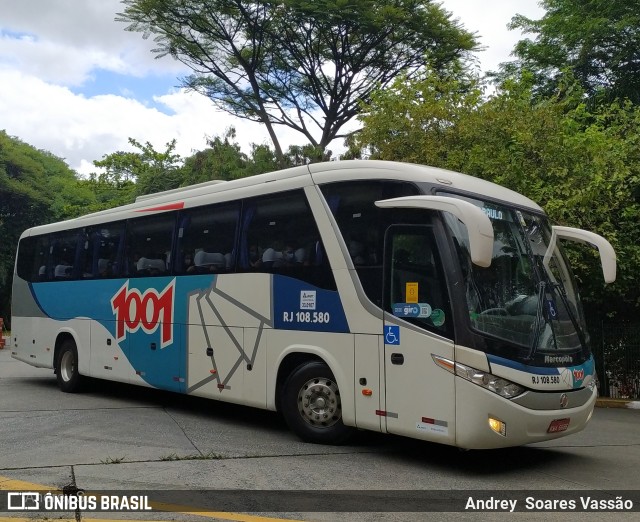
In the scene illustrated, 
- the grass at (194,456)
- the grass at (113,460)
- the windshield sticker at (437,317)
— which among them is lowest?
the grass at (194,456)

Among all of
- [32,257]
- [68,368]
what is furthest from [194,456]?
[32,257]

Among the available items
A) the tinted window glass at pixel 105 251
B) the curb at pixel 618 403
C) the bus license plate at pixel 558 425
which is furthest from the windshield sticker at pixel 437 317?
the curb at pixel 618 403

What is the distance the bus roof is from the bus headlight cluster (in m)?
2.00

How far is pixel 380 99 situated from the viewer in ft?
56.7

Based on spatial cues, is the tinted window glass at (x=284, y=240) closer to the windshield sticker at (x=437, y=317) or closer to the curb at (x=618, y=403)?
the windshield sticker at (x=437, y=317)

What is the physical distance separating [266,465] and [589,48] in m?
20.3

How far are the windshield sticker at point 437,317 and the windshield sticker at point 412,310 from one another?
0.20ft

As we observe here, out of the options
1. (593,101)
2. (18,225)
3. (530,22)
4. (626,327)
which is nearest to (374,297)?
(626,327)

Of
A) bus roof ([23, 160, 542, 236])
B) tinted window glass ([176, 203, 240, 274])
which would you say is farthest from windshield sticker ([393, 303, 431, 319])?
tinted window glass ([176, 203, 240, 274])

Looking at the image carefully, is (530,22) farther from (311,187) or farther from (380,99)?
(311,187)

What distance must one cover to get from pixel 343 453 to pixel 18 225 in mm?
36103

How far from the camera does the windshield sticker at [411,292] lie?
7.61 meters

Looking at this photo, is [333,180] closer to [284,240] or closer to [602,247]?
[284,240]

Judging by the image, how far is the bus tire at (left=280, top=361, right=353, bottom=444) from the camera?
8461 millimetres
